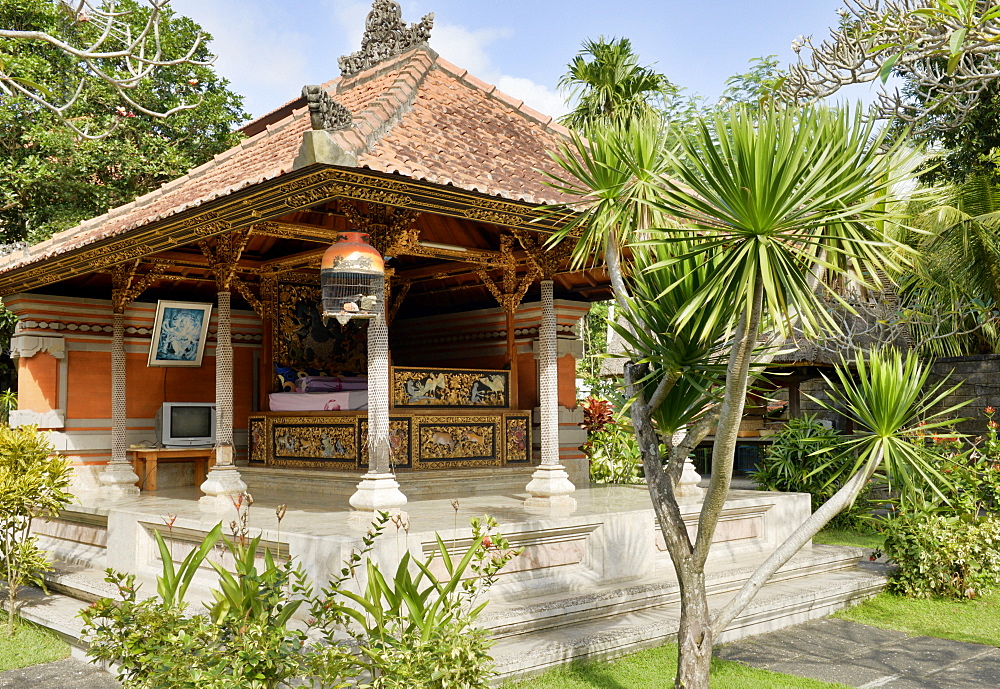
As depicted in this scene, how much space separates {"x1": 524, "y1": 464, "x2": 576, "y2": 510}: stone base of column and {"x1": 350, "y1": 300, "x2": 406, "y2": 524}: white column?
1.65 meters

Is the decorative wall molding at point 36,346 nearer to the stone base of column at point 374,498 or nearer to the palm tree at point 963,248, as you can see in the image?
the stone base of column at point 374,498

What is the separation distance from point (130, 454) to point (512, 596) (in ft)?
21.3

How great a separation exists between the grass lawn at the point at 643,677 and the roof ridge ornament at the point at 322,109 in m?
3.86

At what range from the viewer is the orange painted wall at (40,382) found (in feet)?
35.9

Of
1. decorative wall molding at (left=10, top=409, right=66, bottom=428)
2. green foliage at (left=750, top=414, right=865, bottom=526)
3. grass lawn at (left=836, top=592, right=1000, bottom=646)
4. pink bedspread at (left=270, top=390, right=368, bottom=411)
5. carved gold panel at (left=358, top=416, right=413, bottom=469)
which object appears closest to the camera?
grass lawn at (left=836, top=592, right=1000, bottom=646)

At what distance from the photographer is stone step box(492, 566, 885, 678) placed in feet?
19.3

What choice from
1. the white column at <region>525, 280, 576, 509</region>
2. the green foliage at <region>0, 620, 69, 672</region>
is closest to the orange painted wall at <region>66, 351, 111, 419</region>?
the green foliage at <region>0, 620, 69, 672</region>

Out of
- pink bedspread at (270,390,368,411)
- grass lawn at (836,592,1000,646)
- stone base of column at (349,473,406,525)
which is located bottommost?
grass lawn at (836,592,1000,646)

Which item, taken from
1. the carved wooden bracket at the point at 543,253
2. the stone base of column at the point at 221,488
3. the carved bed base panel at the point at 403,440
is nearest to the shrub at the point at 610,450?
the carved bed base panel at the point at 403,440

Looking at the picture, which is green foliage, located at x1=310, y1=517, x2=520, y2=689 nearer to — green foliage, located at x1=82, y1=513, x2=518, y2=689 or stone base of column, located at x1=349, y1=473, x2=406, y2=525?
green foliage, located at x1=82, y1=513, x2=518, y2=689

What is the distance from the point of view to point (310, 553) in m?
6.11

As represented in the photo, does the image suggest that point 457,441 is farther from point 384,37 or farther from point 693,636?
point 693,636

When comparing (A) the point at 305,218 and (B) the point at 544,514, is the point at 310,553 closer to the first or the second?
(B) the point at 544,514

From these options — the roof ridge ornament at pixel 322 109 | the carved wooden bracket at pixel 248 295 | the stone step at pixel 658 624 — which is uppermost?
the roof ridge ornament at pixel 322 109
